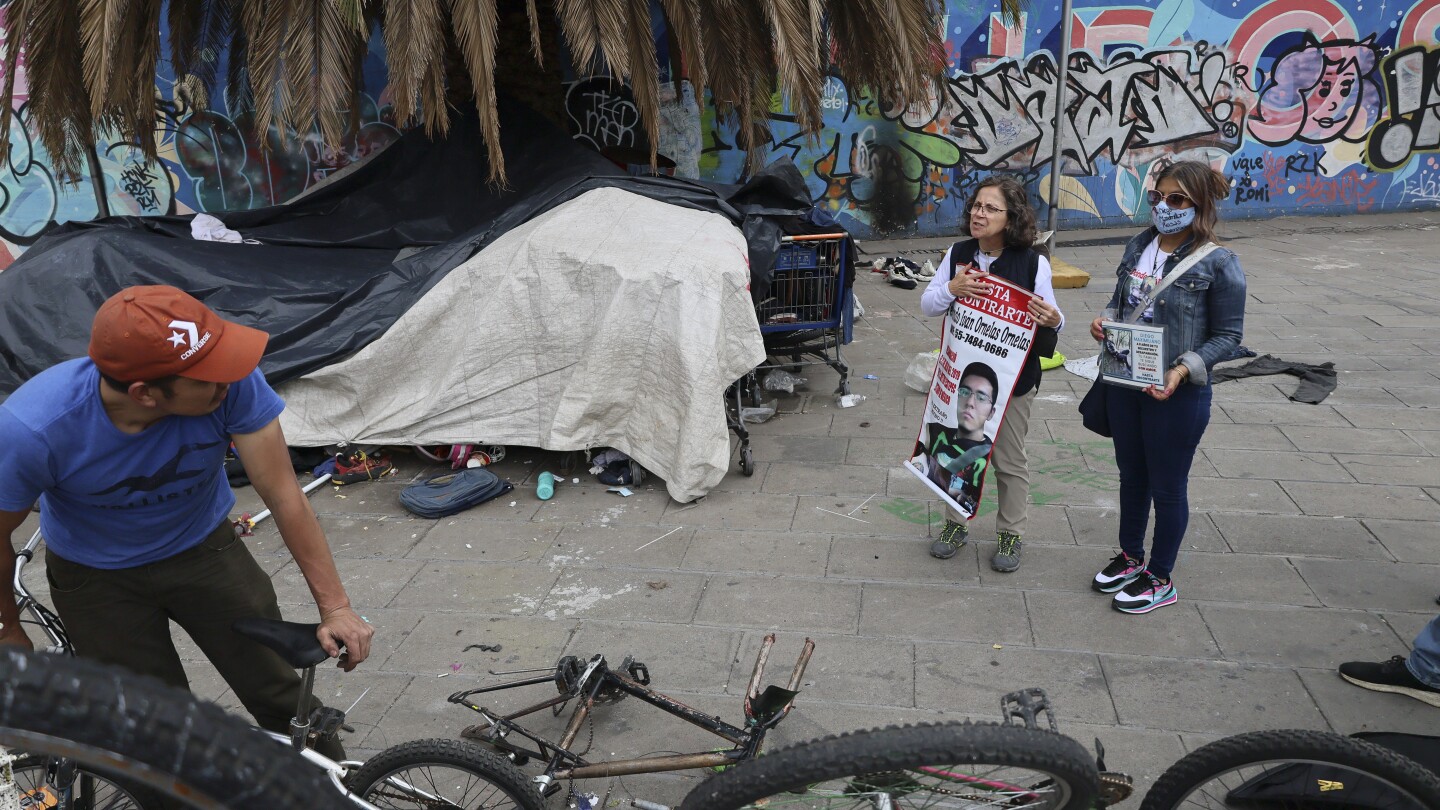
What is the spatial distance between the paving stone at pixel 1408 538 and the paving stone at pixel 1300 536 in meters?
0.03

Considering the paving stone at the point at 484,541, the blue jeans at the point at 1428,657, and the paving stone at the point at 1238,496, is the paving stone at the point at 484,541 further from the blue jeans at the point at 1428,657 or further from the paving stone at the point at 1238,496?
the blue jeans at the point at 1428,657

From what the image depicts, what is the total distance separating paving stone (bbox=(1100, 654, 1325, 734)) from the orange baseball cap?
3033 mm

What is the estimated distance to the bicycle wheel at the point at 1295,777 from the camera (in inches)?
81.9

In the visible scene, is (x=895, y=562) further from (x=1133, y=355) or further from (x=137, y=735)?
(x=137, y=735)

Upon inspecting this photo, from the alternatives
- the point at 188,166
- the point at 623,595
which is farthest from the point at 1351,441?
the point at 188,166

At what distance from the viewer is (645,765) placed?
2.94 m

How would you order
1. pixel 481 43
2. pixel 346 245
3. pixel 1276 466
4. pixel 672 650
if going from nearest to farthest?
pixel 672 650
pixel 1276 466
pixel 481 43
pixel 346 245

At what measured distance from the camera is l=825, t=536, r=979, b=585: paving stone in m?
4.46

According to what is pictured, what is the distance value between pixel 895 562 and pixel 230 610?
291 cm

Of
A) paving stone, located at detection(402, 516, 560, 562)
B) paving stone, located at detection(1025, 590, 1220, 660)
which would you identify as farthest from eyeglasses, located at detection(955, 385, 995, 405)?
paving stone, located at detection(402, 516, 560, 562)

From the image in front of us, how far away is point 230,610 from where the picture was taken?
8.77 ft

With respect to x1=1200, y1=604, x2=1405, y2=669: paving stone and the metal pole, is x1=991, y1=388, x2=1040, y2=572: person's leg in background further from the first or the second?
the metal pole

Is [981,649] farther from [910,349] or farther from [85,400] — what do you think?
A: [910,349]

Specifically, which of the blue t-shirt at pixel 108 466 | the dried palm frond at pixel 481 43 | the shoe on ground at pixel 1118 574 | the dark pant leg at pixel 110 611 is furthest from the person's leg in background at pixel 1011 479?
the dried palm frond at pixel 481 43
